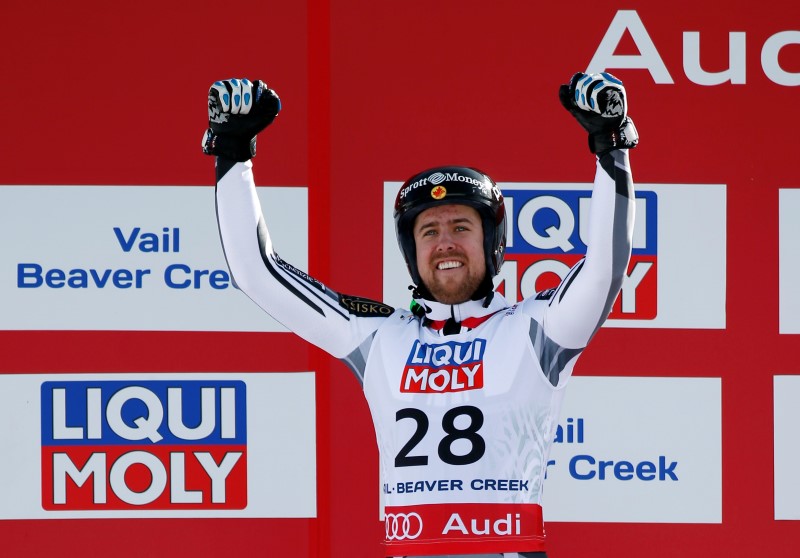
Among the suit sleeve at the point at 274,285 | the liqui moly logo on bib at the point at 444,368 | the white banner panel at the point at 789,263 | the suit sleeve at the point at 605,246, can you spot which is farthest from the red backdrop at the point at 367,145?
the suit sleeve at the point at 605,246

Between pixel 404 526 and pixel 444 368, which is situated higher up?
pixel 444 368

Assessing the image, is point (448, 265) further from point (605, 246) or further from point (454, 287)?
point (605, 246)

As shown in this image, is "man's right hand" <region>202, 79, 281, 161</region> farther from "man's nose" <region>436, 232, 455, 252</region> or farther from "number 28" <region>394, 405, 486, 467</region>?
"number 28" <region>394, 405, 486, 467</region>

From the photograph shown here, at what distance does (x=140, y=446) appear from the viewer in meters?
3.35

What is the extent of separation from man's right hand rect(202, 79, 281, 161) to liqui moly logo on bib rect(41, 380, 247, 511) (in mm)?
1054

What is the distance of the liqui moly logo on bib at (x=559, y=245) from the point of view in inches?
131

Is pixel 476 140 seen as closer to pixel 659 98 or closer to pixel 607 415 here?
pixel 659 98

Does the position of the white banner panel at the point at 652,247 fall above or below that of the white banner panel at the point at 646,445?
above

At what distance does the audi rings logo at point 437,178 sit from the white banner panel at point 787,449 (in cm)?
138

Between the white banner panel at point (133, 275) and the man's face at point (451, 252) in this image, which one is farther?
the white banner panel at point (133, 275)

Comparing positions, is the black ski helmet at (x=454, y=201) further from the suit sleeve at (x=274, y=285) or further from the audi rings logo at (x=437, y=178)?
the suit sleeve at (x=274, y=285)

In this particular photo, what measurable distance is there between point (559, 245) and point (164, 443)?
4.26ft

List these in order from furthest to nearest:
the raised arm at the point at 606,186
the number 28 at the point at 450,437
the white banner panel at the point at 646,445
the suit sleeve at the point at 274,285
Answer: the white banner panel at the point at 646,445 < the suit sleeve at the point at 274,285 < the number 28 at the point at 450,437 < the raised arm at the point at 606,186

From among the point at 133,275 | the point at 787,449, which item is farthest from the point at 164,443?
the point at 787,449
